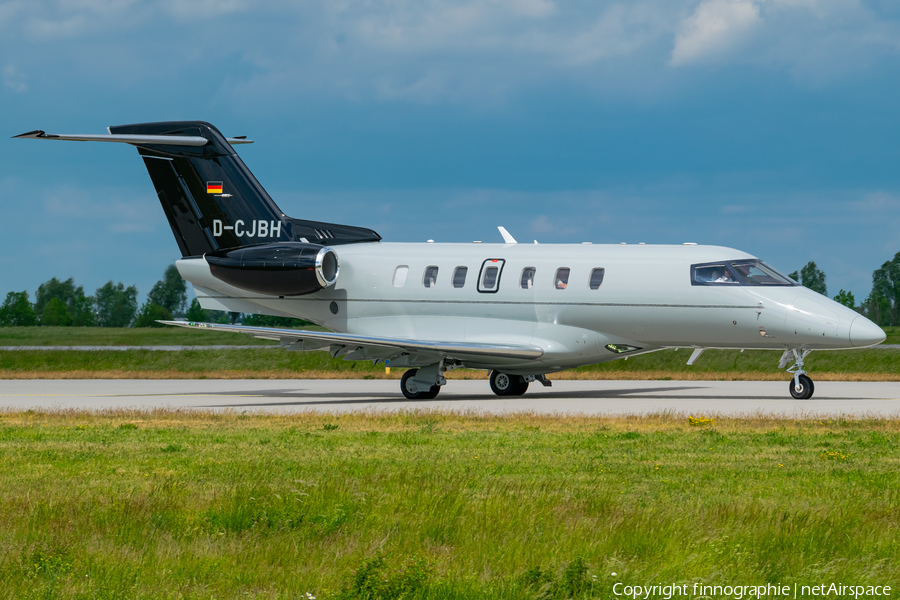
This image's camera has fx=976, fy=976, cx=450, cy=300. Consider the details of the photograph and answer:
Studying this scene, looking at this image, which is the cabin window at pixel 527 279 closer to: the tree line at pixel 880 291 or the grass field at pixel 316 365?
the grass field at pixel 316 365

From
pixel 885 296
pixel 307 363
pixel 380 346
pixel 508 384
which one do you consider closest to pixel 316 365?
pixel 307 363

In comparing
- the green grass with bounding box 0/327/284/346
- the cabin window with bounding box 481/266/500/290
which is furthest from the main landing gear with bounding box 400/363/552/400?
the green grass with bounding box 0/327/284/346

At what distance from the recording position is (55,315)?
125 metres

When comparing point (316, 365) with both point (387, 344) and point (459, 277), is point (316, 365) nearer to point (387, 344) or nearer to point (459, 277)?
point (459, 277)

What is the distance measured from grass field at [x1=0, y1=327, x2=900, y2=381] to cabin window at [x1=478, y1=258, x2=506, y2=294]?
12.4m

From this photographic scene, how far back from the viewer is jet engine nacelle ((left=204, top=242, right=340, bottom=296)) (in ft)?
83.3

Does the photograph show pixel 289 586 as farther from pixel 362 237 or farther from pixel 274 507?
pixel 362 237

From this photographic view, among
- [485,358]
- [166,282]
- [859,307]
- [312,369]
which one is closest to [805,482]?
[485,358]

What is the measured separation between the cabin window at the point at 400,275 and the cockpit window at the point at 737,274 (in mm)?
7365

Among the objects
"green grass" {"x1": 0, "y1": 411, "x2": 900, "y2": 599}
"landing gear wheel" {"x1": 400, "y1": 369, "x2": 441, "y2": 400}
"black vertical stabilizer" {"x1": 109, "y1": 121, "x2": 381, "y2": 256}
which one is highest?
"black vertical stabilizer" {"x1": 109, "y1": 121, "x2": 381, "y2": 256}

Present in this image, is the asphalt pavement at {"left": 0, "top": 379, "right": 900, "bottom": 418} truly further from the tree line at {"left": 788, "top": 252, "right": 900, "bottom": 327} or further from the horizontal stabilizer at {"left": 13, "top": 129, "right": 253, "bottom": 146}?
the tree line at {"left": 788, "top": 252, "right": 900, "bottom": 327}

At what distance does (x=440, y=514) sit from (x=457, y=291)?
1678 cm

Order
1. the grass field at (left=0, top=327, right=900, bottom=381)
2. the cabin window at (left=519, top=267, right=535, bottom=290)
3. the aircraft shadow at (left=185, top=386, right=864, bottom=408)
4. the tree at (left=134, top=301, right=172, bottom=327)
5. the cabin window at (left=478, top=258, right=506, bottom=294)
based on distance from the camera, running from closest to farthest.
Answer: the aircraft shadow at (left=185, top=386, right=864, bottom=408), the cabin window at (left=519, top=267, right=535, bottom=290), the cabin window at (left=478, top=258, right=506, bottom=294), the grass field at (left=0, top=327, right=900, bottom=381), the tree at (left=134, top=301, right=172, bottom=327)

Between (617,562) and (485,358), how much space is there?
56.2 ft
